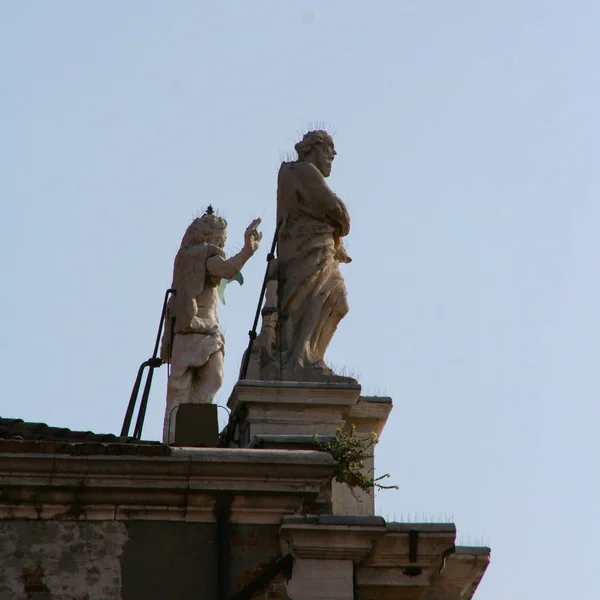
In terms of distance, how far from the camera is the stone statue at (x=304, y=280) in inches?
720

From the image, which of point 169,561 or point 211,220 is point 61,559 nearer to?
point 169,561

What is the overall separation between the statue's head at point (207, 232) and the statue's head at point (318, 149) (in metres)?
1.33

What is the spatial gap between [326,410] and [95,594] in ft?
11.2

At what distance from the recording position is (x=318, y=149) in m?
19.4

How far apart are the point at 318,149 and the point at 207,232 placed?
1534 mm

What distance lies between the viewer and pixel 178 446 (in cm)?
1590

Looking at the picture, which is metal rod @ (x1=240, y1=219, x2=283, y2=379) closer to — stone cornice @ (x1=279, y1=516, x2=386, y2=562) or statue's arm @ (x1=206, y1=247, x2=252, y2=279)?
statue's arm @ (x1=206, y1=247, x2=252, y2=279)

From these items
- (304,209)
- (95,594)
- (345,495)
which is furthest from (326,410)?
(95,594)

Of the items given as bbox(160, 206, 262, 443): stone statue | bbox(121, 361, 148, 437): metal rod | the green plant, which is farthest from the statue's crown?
the green plant

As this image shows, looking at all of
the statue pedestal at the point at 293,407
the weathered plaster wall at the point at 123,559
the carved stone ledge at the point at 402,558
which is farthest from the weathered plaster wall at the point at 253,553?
the statue pedestal at the point at 293,407

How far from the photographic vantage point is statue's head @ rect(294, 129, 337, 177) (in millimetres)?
19375

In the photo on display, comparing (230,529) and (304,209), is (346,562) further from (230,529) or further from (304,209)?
(304,209)

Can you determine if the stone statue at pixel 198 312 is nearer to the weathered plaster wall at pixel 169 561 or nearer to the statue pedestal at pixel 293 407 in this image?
the statue pedestal at pixel 293 407

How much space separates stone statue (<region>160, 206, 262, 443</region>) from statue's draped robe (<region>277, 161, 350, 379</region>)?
0.83 meters
